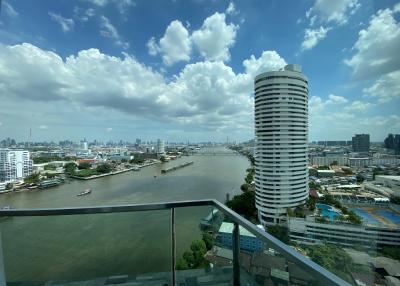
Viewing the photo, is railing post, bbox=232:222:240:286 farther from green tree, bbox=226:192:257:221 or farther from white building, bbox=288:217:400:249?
green tree, bbox=226:192:257:221

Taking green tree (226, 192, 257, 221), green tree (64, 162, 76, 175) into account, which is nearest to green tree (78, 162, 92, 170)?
green tree (64, 162, 76, 175)

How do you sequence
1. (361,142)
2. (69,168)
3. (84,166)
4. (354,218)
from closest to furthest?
1. (354,218)
2. (361,142)
3. (69,168)
4. (84,166)

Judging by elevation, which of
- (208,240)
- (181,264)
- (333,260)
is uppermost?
(208,240)

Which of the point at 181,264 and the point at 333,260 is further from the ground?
the point at 181,264

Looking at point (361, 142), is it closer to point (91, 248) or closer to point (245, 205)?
point (245, 205)

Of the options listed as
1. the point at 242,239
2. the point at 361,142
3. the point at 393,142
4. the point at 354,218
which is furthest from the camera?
the point at 361,142

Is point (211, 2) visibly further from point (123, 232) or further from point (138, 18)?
point (123, 232)

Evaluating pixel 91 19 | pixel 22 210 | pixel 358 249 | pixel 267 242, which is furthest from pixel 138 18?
pixel 358 249

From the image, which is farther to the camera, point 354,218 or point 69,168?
point 69,168

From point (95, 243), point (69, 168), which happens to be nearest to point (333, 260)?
point (95, 243)
